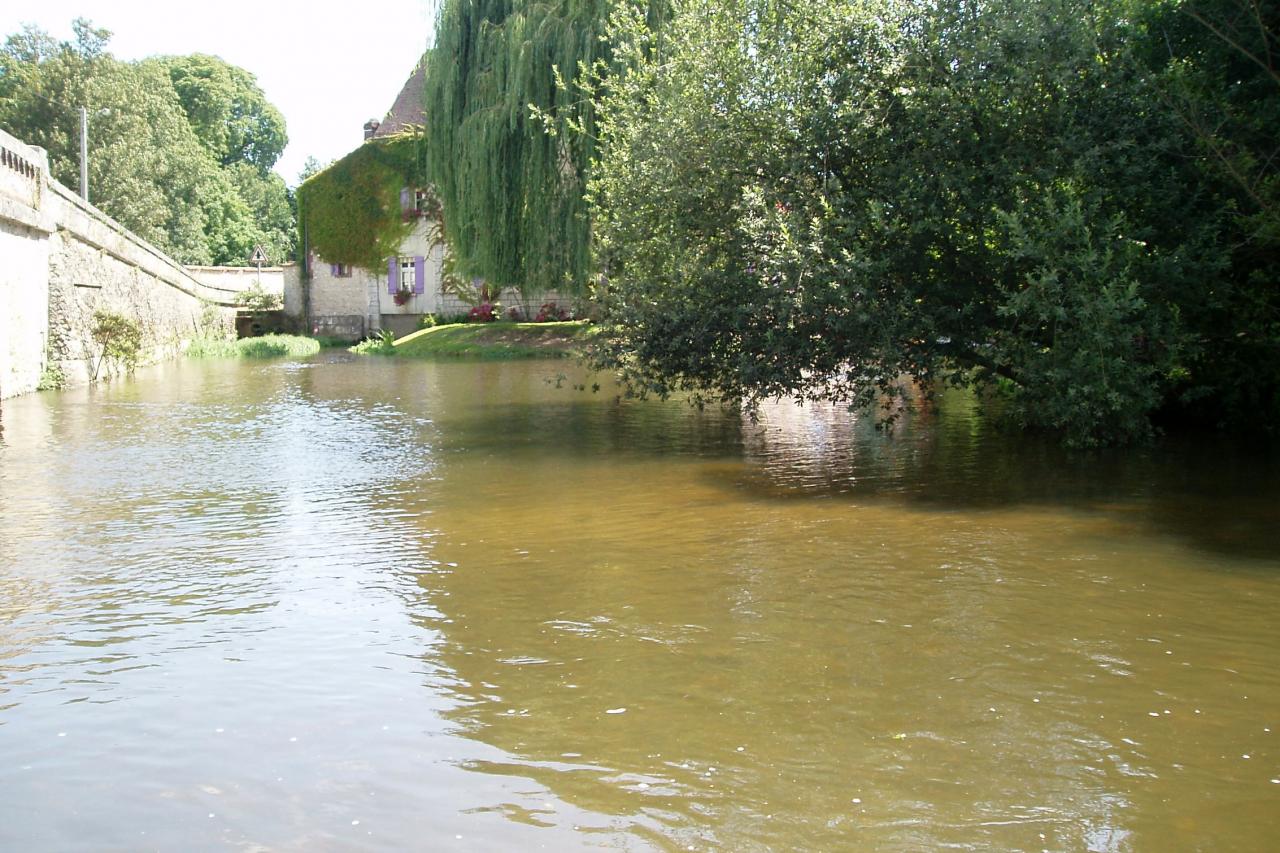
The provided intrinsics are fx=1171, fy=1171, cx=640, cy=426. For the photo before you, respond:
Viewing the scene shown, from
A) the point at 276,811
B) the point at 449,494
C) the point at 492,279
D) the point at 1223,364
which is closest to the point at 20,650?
the point at 276,811

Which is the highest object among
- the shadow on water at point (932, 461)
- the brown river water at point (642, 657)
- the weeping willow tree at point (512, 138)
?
the weeping willow tree at point (512, 138)

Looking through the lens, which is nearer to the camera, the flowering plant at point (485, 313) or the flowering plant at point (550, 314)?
the flowering plant at point (550, 314)

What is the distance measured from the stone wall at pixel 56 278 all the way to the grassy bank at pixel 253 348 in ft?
11.1

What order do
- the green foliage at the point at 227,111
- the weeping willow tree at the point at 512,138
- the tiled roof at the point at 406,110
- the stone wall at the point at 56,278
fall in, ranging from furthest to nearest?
the green foliage at the point at 227,111, the tiled roof at the point at 406,110, the weeping willow tree at the point at 512,138, the stone wall at the point at 56,278

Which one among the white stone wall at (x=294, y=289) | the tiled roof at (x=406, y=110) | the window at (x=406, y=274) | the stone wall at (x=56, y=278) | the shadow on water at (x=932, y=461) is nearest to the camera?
the shadow on water at (x=932, y=461)

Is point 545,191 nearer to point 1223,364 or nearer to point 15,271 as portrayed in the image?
point 15,271

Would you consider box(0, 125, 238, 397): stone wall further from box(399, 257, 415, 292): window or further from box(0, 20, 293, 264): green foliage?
box(0, 20, 293, 264): green foliage

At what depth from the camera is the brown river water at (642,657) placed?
394cm

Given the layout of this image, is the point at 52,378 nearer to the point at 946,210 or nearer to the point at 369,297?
the point at 946,210

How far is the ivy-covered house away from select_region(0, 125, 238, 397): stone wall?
1363 cm

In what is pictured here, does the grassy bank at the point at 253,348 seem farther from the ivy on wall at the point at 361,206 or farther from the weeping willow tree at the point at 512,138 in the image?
the ivy on wall at the point at 361,206

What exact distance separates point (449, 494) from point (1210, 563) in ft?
19.1

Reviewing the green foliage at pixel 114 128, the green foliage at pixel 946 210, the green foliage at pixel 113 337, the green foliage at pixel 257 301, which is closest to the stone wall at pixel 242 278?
the green foliage at pixel 257 301

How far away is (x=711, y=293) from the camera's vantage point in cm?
1270
